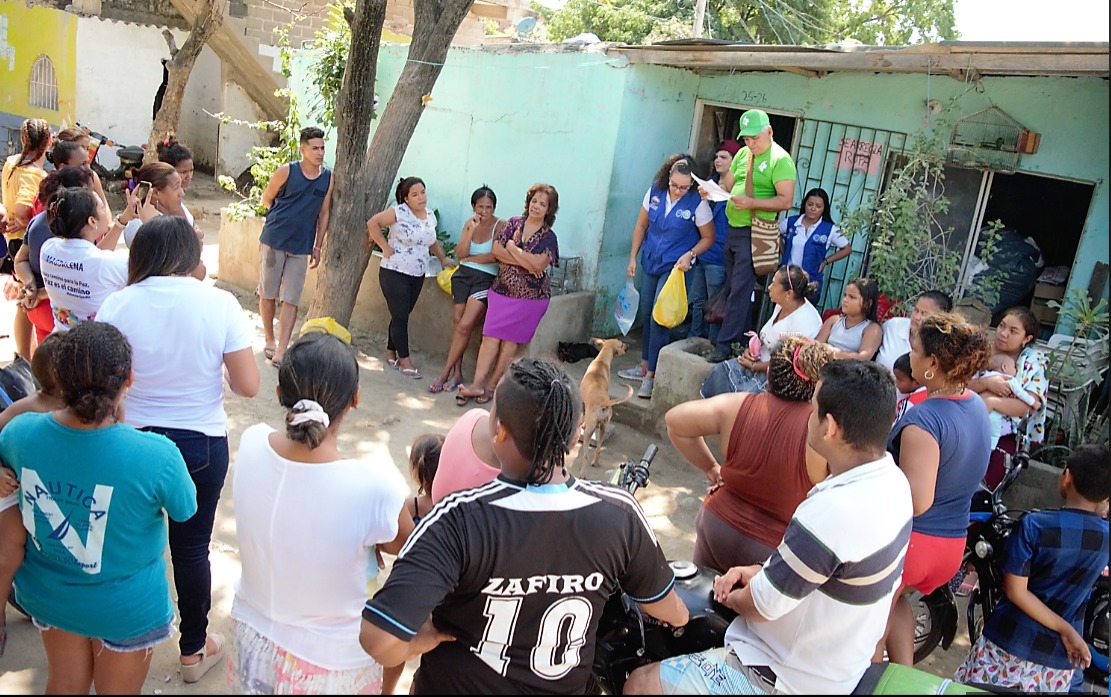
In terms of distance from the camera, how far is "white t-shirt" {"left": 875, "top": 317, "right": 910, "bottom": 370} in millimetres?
5629

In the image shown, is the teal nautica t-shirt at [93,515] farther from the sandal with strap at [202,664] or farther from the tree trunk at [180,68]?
the tree trunk at [180,68]

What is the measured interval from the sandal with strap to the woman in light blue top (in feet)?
12.3

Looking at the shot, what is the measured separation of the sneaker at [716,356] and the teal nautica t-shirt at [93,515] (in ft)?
15.2

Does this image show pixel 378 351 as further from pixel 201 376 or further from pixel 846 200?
pixel 201 376

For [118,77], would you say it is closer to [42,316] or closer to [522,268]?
[522,268]

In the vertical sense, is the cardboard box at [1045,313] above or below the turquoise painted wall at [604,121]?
below

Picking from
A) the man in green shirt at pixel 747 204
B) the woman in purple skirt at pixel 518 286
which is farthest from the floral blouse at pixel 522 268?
the man in green shirt at pixel 747 204

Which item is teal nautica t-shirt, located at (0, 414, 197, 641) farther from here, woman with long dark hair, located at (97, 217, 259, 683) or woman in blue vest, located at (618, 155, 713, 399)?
woman in blue vest, located at (618, 155, 713, 399)

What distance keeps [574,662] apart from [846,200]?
20.1 feet

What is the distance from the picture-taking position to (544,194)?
7.00m

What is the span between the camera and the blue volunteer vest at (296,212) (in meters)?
7.22

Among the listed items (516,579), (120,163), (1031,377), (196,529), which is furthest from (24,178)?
(120,163)

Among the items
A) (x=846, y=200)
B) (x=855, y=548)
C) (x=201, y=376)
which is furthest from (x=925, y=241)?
(x=201, y=376)

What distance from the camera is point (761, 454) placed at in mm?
3193
